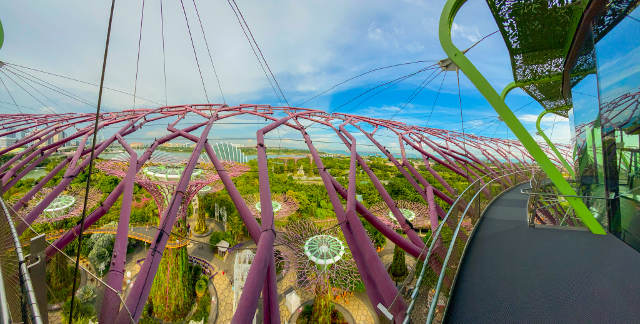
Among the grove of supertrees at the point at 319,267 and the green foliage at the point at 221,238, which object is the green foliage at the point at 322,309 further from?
the green foliage at the point at 221,238

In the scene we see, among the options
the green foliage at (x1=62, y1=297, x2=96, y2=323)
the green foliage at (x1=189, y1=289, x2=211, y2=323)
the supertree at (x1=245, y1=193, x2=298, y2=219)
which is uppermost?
the supertree at (x1=245, y1=193, x2=298, y2=219)

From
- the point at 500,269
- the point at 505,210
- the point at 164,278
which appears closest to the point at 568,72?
the point at 505,210

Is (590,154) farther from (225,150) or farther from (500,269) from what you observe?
(225,150)

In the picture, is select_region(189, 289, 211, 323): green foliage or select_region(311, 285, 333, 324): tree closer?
select_region(311, 285, 333, 324): tree

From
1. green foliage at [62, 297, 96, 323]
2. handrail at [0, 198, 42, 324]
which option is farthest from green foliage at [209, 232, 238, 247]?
handrail at [0, 198, 42, 324]

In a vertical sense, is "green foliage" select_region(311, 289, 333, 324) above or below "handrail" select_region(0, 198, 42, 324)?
below

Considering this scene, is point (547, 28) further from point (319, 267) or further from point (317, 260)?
point (319, 267)

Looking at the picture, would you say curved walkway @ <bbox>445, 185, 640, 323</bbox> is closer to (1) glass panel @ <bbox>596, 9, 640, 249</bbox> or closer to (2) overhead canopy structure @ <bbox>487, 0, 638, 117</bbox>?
(1) glass panel @ <bbox>596, 9, 640, 249</bbox>

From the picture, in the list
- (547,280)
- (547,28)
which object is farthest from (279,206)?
(547,28)
